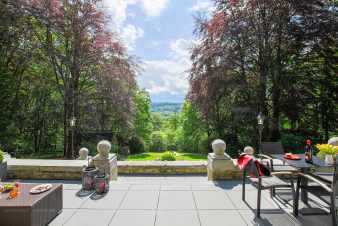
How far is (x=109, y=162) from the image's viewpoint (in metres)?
5.89

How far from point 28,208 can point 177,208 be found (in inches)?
87.0

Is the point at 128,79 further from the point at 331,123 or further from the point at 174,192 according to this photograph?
the point at 331,123

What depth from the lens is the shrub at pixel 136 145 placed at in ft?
71.3

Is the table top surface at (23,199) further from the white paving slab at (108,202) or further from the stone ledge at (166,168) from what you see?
the stone ledge at (166,168)

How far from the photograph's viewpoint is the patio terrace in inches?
143

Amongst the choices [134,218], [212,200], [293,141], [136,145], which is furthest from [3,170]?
[136,145]

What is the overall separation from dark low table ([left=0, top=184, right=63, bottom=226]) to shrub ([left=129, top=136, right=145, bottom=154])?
17998 mm

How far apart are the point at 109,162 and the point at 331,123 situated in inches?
433

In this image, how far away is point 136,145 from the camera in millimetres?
22281

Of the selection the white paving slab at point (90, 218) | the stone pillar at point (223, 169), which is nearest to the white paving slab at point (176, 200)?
A: the white paving slab at point (90, 218)

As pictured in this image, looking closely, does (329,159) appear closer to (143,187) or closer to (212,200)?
(212,200)

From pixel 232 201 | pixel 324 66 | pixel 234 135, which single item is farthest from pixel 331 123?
pixel 232 201

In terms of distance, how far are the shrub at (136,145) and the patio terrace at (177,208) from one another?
647 inches

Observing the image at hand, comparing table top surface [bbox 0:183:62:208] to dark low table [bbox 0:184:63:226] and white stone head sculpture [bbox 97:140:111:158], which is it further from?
white stone head sculpture [bbox 97:140:111:158]
